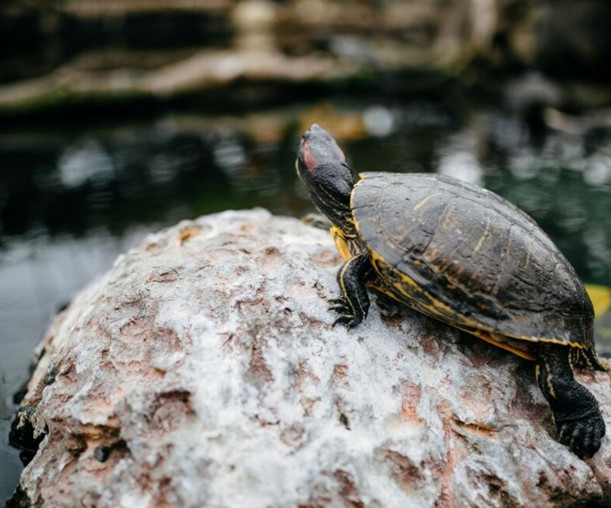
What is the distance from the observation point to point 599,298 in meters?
4.49

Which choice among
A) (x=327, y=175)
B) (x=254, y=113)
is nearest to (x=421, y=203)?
(x=327, y=175)

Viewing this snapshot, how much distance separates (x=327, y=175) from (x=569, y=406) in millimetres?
1726

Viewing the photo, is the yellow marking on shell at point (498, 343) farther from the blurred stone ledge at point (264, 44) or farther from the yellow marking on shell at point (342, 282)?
the blurred stone ledge at point (264, 44)

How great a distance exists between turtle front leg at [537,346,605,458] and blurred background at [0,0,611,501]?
58.4 inches

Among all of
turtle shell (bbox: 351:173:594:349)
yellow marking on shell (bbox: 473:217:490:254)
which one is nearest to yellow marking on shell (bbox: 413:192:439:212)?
turtle shell (bbox: 351:173:594:349)

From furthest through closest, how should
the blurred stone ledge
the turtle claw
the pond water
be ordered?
the blurred stone ledge, the pond water, the turtle claw

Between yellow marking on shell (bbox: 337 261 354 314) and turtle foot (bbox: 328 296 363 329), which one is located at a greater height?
yellow marking on shell (bbox: 337 261 354 314)

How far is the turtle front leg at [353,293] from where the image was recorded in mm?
2596

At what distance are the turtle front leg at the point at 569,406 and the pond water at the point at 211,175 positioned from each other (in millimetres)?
1516

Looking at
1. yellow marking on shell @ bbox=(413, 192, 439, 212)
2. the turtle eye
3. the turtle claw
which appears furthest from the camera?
the turtle eye

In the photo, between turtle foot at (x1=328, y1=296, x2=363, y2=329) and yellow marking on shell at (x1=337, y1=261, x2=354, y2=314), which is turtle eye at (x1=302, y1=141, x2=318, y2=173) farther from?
turtle foot at (x1=328, y1=296, x2=363, y2=329)

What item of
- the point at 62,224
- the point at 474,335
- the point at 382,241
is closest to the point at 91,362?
the point at 382,241

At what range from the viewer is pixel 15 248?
6.25 metres

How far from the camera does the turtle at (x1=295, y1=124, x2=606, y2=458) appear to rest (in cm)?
247
